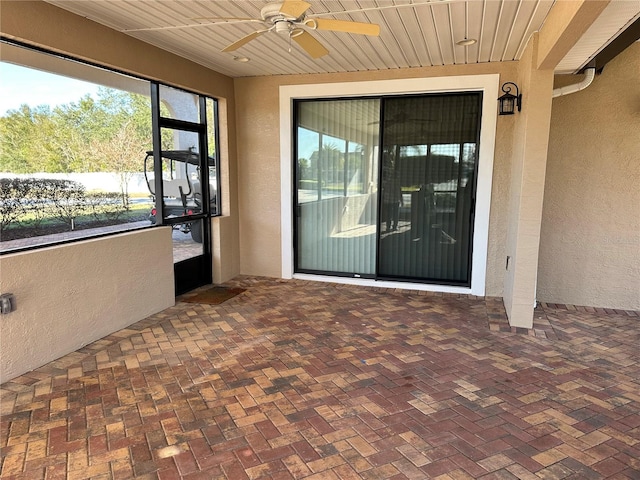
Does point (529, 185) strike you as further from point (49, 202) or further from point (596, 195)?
point (49, 202)

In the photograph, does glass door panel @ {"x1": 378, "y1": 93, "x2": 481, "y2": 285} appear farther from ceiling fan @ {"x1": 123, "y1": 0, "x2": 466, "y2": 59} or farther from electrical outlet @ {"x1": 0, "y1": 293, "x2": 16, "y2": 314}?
electrical outlet @ {"x1": 0, "y1": 293, "x2": 16, "y2": 314}

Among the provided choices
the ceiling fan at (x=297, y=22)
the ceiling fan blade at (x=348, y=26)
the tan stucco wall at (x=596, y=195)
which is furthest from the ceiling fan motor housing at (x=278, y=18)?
the tan stucco wall at (x=596, y=195)

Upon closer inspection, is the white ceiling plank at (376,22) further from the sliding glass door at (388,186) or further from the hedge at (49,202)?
the hedge at (49,202)

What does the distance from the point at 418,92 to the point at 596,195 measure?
224 cm

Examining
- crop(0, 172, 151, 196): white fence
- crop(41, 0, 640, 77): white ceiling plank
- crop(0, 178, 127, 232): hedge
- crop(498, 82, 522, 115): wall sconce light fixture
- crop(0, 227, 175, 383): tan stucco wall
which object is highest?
crop(41, 0, 640, 77): white ceiling plank

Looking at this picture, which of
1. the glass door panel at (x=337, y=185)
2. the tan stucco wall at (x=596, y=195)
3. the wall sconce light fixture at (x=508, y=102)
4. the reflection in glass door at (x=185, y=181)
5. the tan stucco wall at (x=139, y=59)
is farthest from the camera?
the glass door panel at (x=337, y=185)

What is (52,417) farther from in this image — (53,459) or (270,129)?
(270,129)

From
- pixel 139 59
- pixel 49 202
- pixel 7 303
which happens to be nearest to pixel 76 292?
pixel 7 303

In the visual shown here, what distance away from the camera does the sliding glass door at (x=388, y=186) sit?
4.94m

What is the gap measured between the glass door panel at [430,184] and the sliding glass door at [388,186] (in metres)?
0.01

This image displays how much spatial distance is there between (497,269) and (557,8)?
281 centimetres

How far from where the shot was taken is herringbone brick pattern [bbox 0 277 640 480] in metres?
2.14

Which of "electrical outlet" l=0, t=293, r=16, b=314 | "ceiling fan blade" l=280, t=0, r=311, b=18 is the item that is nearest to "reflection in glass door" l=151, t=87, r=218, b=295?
"electrical outlet" l=0, t=293, r=16, b=314

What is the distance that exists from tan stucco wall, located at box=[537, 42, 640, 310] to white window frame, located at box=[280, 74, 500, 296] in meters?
0.62
